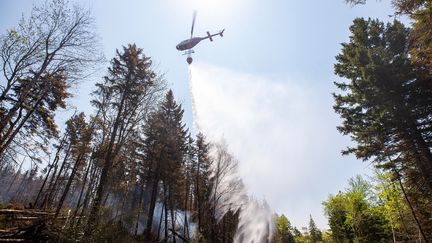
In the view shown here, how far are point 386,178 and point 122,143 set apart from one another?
25345 millimetres

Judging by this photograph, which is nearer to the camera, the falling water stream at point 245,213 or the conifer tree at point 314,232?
the falling water stream at point 245,213

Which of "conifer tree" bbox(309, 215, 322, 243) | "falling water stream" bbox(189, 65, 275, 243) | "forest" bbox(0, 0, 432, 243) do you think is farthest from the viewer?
"conifer tree" bbox(309, 215, 322, 243)

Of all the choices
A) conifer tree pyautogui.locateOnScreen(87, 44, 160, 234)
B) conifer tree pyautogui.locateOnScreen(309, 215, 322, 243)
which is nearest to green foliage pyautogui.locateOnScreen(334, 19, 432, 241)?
conifer tree pyautogui.locateOnScreen(87, 44, 160, 234)

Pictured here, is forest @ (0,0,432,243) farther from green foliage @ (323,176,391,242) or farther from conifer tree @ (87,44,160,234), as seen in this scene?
green foliage @ (323,176,391,242)

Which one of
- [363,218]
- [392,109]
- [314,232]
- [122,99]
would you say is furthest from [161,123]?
[314,232]

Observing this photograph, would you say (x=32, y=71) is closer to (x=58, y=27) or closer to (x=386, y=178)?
(x=58, y=27)

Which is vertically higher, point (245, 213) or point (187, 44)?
point (187, 44)

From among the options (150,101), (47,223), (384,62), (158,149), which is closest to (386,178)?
(384,62)

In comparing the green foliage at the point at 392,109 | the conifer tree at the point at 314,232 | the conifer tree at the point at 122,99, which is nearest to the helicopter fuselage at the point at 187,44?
the conifer tree at the point at 122,99

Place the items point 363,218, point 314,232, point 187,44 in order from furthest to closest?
point 314,232
point 363,218
point 187,44

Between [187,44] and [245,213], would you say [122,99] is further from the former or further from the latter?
[245,213]

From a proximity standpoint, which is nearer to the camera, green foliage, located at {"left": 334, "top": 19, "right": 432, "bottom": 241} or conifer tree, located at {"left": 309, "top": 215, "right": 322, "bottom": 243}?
green foliage, located at {"left": 334, "top": 19, "right": 432, "bottom": 241}

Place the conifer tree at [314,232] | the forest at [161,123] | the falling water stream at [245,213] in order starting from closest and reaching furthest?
the forest at [161,123] < the falling water stream at [245,213] < the conifer tree at [314,232]

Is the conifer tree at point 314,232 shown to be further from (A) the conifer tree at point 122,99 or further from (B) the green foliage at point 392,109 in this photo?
(A) the conifer tree at point 122,99
